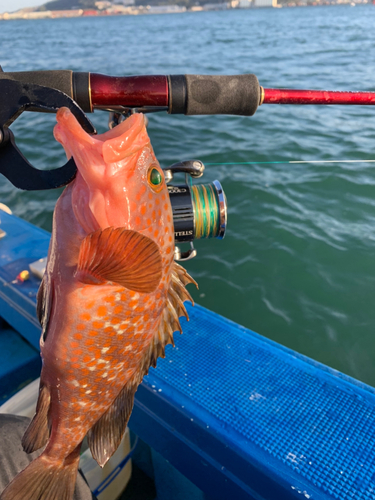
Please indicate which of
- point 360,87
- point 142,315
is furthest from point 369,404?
point 360,87

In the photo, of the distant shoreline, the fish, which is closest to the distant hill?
the distant shoreline

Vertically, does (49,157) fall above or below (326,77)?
below

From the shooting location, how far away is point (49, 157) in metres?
9.24

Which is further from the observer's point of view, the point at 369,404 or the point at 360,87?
the point at 360,87

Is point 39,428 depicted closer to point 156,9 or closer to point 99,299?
point 99,299

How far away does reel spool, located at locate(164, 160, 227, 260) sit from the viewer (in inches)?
71.8

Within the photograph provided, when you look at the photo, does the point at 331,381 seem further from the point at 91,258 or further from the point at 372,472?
the point at 91,258

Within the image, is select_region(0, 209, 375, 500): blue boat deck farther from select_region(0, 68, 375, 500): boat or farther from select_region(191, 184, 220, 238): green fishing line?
select_region(191, 184, 220, 238): green fishing line

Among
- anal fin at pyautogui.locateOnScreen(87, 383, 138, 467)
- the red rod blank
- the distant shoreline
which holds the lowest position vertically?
anal fin at pyautogui.locateOnScreen(87, 383, 138, 467)

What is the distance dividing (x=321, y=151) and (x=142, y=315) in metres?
7.96

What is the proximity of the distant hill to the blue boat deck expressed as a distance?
469 feet

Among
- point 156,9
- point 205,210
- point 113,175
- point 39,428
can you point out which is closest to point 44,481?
point 39,428

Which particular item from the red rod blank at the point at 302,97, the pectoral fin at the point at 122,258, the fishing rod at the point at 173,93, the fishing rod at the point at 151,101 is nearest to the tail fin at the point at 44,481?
the pectoral fin at the point at 122,258

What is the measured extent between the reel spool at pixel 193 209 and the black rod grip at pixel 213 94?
261mm
